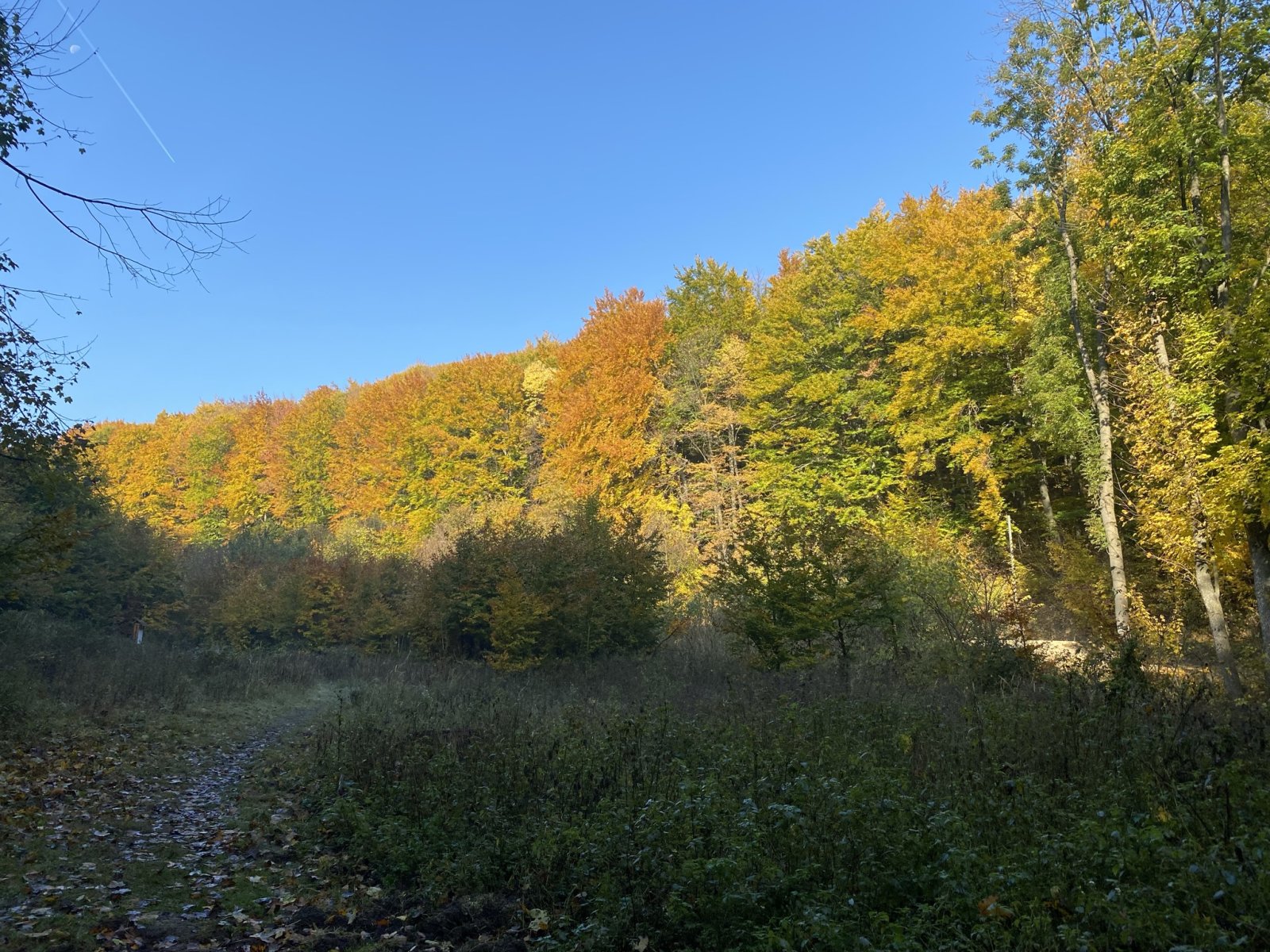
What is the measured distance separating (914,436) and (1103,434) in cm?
815

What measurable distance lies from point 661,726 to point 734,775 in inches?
72.4

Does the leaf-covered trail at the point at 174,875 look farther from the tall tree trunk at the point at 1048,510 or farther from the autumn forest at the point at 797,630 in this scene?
the tall tree trunk at the point at 1048,510

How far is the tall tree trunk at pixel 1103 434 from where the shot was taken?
16.1 meters

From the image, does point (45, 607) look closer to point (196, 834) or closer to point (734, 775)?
point (196, 834)

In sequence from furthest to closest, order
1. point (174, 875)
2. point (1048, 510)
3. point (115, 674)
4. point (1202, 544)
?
point (1048, 510), point (115, 674), point (1202, 544), point (174, 875)

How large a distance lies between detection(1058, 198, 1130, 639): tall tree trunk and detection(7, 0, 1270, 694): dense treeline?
96 mm

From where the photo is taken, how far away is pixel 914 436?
24.8m

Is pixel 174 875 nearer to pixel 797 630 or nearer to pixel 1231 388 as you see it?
pixel 797 630

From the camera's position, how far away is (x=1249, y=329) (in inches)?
460

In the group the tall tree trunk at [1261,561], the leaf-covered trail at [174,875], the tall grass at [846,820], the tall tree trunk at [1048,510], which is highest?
the tall tree trunk at [1048,510]

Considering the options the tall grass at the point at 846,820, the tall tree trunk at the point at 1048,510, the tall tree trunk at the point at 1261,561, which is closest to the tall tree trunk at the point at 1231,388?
the tall tree trunk at the point at 1261,561

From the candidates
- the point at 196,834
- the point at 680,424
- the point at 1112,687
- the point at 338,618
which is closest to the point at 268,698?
the point at 338,618

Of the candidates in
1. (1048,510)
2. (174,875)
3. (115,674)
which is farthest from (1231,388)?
(115,674)

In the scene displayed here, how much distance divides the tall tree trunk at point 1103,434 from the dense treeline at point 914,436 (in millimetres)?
96
